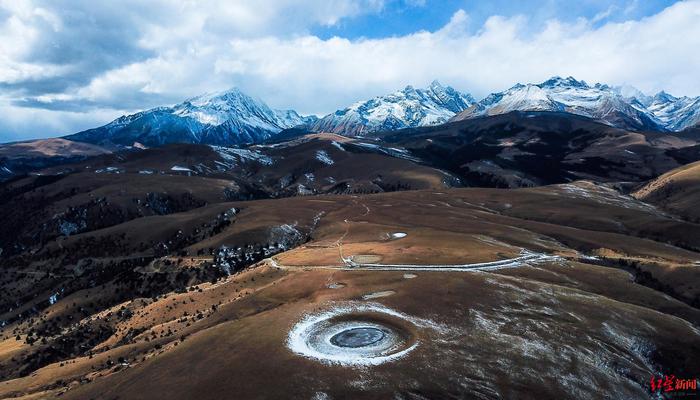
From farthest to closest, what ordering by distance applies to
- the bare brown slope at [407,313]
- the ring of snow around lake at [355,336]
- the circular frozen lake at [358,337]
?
1. the circular frozen lake at [358,337]
2. the ring of snow around lake at [355,336]
3. the bare brown slope at [407,313]

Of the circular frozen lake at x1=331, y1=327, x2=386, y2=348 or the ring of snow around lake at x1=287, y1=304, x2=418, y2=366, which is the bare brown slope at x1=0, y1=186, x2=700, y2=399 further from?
the circular frozen lake at x1=331, y1=327, x2=386, y2=348

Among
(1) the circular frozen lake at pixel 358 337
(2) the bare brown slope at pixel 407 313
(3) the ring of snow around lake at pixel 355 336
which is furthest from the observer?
(1) the circular frozen lake at pixel 358 337

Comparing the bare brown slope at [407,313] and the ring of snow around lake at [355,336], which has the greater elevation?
the ring of snow around lake at [355,336]

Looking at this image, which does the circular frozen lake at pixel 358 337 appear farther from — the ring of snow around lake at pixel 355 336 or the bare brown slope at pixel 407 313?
the bare brown slope at pixel 407 313

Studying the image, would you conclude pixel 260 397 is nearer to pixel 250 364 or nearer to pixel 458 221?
pixel 250 364

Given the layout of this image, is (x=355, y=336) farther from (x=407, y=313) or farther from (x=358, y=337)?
Answer: (x=407, y=313)

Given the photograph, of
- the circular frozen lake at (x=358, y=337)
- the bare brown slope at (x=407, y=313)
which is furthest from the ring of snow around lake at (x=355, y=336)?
the bare brown slope at (x=407, y=313)

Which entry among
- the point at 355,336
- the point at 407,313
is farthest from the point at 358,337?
the point at 407,313

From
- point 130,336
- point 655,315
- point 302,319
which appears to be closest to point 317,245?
point 130,336

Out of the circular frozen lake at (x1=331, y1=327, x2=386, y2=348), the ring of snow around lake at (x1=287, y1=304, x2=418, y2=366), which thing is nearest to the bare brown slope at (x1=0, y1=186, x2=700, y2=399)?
the ring of snow around lake at (x1=287, y1=304, x2=418, y2=366)
